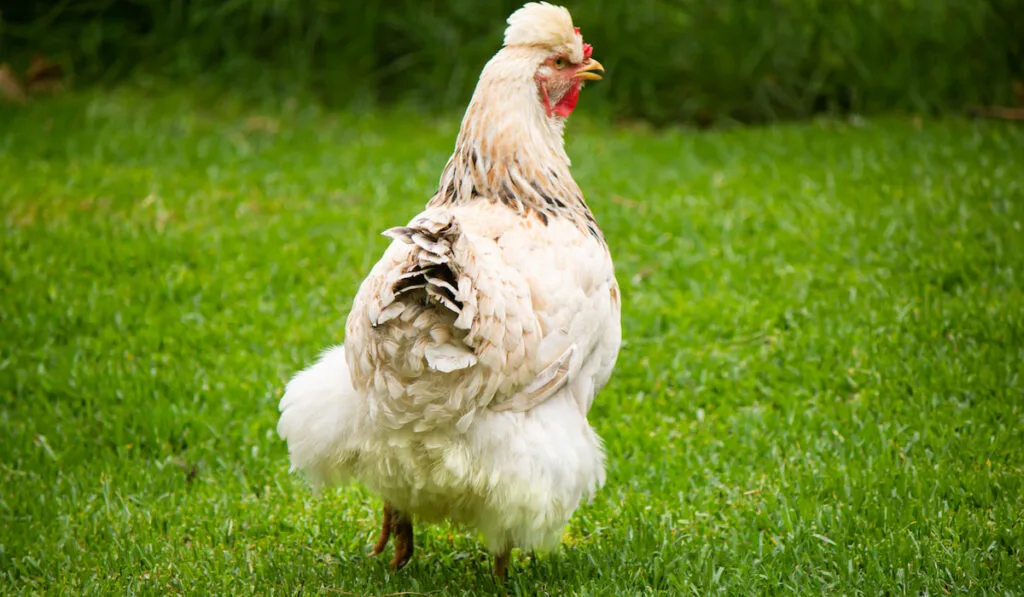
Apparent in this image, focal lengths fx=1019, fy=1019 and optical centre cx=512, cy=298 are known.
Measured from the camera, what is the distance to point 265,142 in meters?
8.87

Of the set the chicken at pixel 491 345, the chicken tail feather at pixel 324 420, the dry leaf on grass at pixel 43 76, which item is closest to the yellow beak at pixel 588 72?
the chicken at pixel 491 345

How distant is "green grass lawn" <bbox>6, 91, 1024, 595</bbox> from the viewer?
3.95 m

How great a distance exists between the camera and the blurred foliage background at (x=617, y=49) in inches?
370

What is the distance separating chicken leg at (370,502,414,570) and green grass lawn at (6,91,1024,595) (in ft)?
0.30

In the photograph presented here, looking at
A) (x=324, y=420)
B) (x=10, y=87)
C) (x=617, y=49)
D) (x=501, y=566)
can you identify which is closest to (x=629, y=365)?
(x=501, y=566)

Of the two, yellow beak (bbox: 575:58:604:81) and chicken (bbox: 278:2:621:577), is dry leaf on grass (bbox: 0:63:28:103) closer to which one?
chicken (bbox: 278:2:621:577)

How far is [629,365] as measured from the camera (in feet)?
18.0

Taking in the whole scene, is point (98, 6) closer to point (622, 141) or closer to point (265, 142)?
point (265, 142)

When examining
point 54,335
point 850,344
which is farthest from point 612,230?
point 54,335

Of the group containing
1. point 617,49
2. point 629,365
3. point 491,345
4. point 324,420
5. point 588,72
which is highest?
point 588,72

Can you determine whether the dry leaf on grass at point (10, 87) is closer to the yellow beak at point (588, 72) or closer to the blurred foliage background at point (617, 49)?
the blurred foliage background at point (617, 49)

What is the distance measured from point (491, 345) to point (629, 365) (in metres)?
2.41

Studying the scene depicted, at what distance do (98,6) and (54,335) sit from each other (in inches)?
223

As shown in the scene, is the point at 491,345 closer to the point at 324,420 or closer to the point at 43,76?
the point at 324,420
